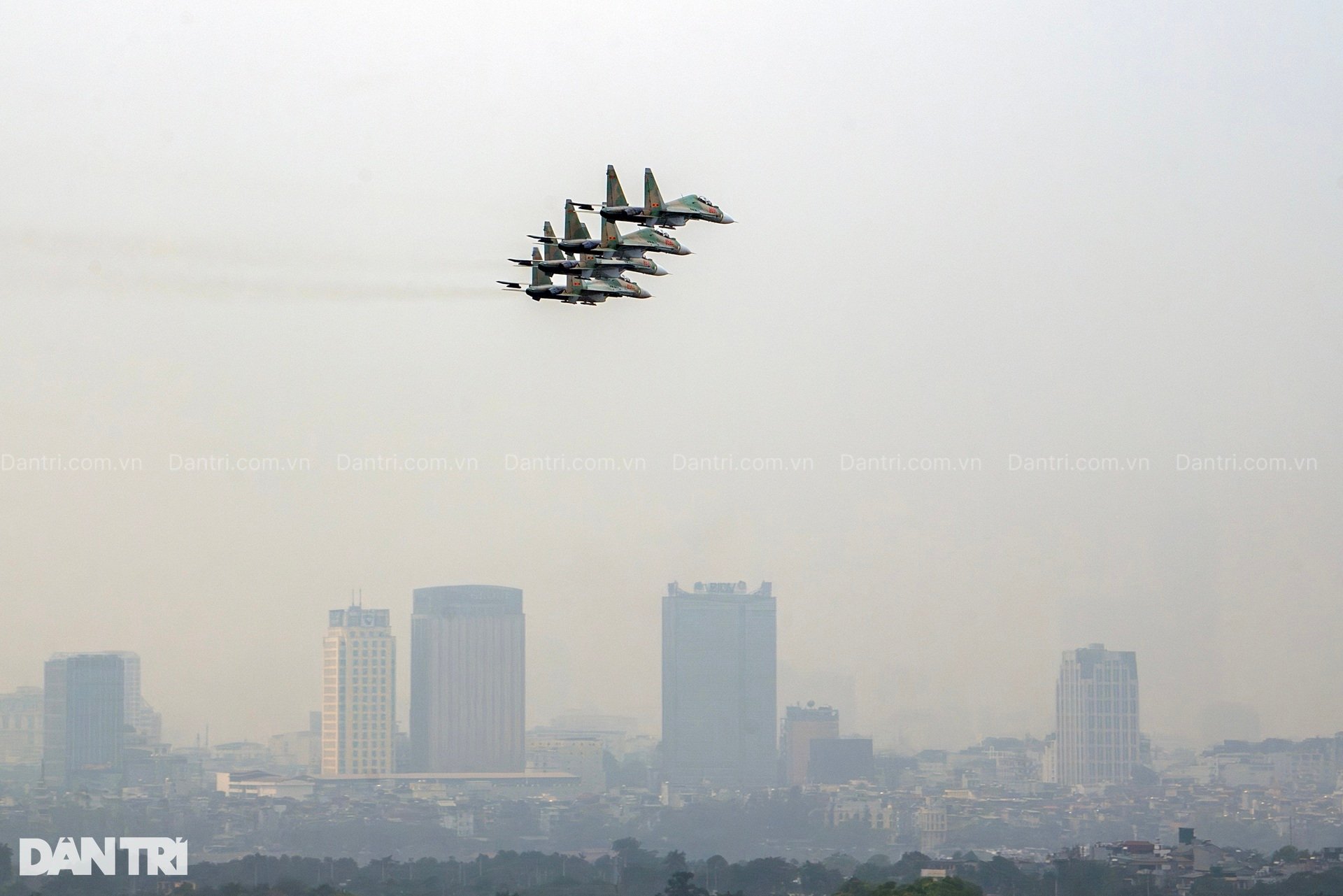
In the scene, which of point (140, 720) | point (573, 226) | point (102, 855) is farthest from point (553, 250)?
point (140, 720)

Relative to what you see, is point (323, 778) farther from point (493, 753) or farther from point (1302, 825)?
point (1302, 825)

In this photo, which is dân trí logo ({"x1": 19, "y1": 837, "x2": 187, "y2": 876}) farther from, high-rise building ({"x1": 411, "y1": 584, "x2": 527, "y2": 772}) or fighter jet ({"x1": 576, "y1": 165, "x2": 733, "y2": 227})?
fighter jet ({"x1": 576, "y1": 165, "x2": 733, "y2": 227})

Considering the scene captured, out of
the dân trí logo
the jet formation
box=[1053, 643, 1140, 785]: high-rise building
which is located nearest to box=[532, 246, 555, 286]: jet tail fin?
the jet formation

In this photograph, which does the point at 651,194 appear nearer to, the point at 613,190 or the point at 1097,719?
the point at 613,190

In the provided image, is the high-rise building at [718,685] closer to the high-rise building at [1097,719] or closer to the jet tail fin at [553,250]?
the high-rise building at [1097,719]

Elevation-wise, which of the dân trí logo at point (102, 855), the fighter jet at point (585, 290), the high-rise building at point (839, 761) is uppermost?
the fighter jet at point (585, 290)

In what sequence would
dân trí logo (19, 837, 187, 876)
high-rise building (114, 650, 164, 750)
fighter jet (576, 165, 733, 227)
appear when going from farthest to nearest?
high-rise building (114, 650, 164, 750)
dân trí logo (19, 837, 187, 876)
fighter jet (576, 165, 733, 227)

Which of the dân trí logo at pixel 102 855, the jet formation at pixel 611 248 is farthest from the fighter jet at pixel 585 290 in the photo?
the dân trí logo at pixel 102 855
